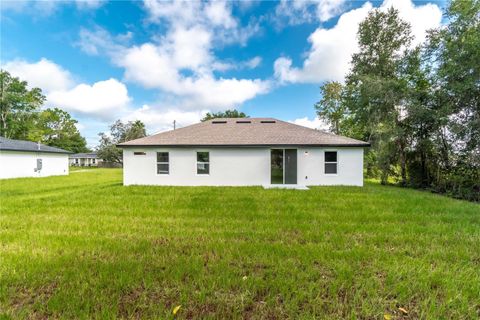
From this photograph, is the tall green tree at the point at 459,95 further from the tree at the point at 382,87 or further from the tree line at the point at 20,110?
the tree line at the point at 20,110

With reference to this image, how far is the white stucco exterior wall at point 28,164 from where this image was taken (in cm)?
1834

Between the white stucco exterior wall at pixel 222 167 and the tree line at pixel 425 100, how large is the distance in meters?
4.89

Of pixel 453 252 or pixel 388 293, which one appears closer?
pixel 388 293

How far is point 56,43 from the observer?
11.9 meters


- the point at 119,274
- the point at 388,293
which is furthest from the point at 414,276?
the point at 119,274

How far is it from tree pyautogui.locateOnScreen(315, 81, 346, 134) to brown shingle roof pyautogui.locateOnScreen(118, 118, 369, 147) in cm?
1506

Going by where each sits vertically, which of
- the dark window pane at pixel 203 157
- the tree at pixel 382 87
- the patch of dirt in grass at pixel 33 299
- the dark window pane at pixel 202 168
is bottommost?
the patch of dirt in grass at pixel 33 299

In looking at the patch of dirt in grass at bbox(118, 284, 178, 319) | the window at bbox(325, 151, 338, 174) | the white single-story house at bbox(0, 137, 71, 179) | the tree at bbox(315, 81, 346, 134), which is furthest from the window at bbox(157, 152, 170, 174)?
the tree at bbox(315, 81, 346, 134)

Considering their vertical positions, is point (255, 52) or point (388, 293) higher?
point (255, 52)

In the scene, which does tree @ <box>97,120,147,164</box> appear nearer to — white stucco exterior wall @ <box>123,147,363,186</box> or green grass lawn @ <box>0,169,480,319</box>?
white stucco exterior wall @ <box>123,147,363,186</box>

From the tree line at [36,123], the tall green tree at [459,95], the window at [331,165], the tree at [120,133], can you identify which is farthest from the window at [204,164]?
the tree at [120,133]

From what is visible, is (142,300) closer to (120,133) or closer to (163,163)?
(163,163)

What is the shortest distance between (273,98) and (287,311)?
21013 millimetres

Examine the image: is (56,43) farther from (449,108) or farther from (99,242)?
(449,108)
